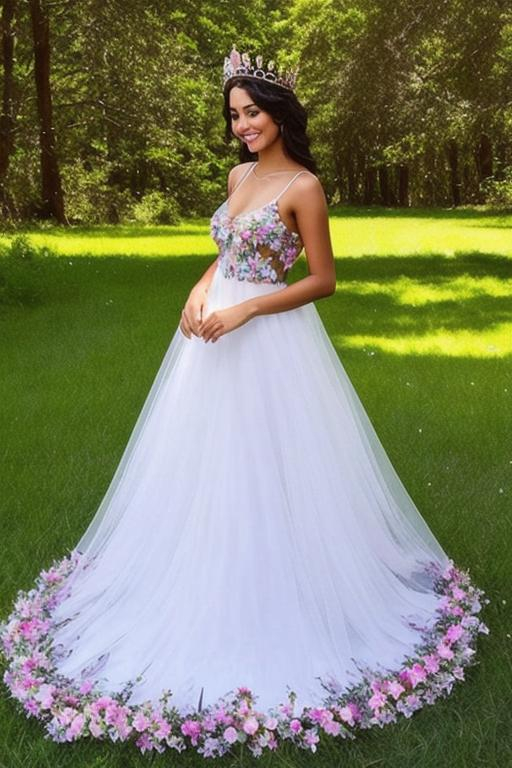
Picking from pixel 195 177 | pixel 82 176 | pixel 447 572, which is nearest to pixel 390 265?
pixel 447 572

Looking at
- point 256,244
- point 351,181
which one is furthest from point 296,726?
point 351,181

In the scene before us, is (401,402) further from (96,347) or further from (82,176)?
(82,176)

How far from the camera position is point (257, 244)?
3.87 meters

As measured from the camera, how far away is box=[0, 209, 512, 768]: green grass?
11.4 ft

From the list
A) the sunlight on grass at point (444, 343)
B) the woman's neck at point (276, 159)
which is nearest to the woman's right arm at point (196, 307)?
the woman's neck at point (276, 159)

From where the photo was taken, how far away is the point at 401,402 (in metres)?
8.20

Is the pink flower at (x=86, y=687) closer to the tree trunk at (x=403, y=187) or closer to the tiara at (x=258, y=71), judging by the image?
the tiara at (x=258, y=71)

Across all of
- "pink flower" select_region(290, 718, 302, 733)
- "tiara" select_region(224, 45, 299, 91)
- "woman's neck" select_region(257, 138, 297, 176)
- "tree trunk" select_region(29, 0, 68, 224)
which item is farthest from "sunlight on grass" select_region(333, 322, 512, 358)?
"tree trunk" select_region(29, 0, 68, 224)

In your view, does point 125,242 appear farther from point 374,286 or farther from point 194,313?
point 194,313

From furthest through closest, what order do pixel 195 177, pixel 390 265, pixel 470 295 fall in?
1. pixel 195 177
2. pixel 390 265
3. pixel 470 295

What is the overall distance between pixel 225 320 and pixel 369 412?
431cm

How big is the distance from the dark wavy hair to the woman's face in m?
0.02

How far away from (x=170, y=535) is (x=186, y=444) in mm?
383

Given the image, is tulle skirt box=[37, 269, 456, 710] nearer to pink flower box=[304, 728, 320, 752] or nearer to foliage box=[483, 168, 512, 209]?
pink flower box=[304, 728, 320, 752]
